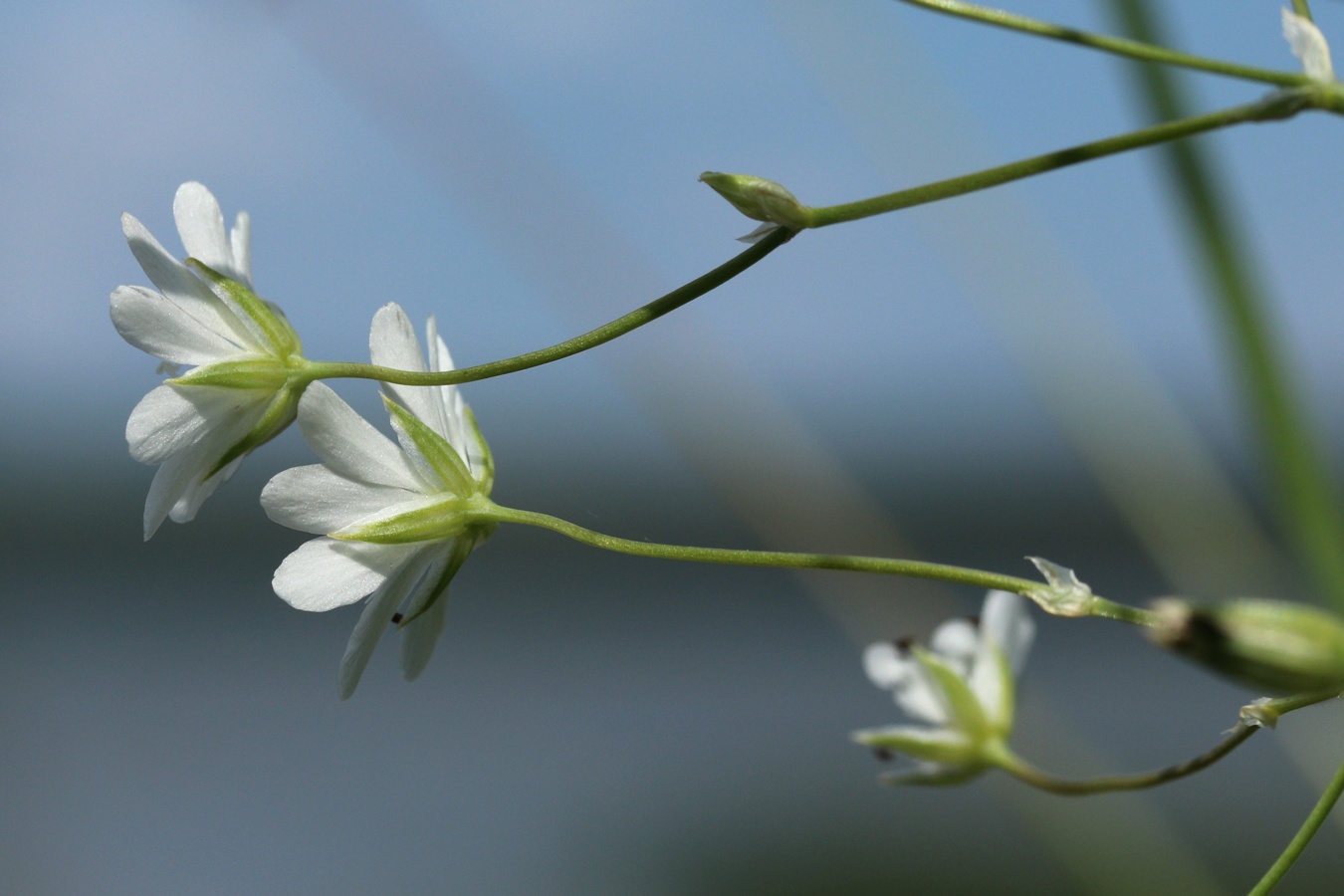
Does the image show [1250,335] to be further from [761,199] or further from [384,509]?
[384,509]

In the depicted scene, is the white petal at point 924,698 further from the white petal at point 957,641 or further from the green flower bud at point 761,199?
the green flower bud at point 761,199

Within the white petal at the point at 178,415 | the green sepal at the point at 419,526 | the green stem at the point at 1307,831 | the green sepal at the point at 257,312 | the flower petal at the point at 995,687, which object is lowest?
the green stem at the point at 1307,831

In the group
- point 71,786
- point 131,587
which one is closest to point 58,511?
point 131,587

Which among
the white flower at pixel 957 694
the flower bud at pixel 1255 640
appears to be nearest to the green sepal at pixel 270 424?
the white flower at pixel 957 694

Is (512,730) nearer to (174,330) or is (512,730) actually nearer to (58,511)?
(58,511)

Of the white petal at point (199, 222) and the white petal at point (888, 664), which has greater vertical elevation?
the white petal at point (199, 222)

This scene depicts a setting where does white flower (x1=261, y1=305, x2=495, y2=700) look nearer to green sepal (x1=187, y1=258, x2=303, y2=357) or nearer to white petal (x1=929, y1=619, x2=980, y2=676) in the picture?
green sepal (x1=187, y1=258, x2=303, y2=357)

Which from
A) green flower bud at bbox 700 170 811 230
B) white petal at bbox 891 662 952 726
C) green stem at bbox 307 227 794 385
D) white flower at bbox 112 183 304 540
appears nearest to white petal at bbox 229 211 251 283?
white flower at bbox 112 183 304 540

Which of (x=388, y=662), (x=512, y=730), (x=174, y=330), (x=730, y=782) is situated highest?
(x=174, y=330)
